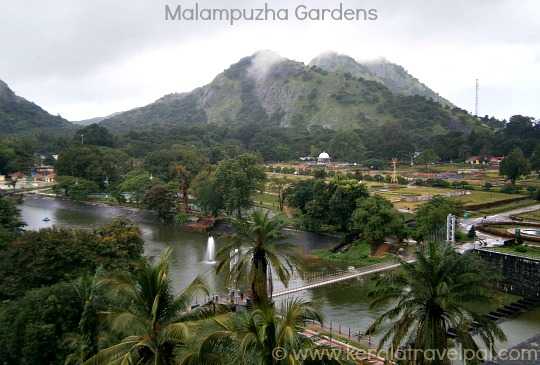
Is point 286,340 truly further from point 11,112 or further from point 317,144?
point 11,112

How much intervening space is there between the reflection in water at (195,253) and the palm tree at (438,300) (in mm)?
6714

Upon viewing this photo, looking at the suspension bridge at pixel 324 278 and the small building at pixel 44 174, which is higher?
the small building at pixel 44 174

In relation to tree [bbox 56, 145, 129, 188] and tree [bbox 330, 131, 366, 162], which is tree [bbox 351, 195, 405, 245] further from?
tree [bbox 330, 131, 366, 162]

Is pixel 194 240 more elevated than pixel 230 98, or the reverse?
pixel 230 98

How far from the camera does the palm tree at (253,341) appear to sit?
24.4 feet

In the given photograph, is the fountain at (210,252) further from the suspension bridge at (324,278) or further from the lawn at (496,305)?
the lawn at (496,305)

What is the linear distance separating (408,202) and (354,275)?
72.6ft

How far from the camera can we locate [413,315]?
9.93 meters

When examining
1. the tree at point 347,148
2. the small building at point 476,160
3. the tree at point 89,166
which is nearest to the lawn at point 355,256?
the tree at point 89,166

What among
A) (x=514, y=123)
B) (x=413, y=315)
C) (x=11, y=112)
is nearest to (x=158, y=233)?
(x=413, y=315)

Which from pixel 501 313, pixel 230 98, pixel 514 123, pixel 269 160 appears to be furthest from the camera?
pixel 230 98

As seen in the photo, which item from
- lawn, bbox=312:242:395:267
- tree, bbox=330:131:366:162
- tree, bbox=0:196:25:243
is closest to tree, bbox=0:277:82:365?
tree, bbox=0:196:25:243

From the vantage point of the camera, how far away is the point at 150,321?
8.15m

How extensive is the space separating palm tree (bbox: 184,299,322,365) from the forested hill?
109 m
